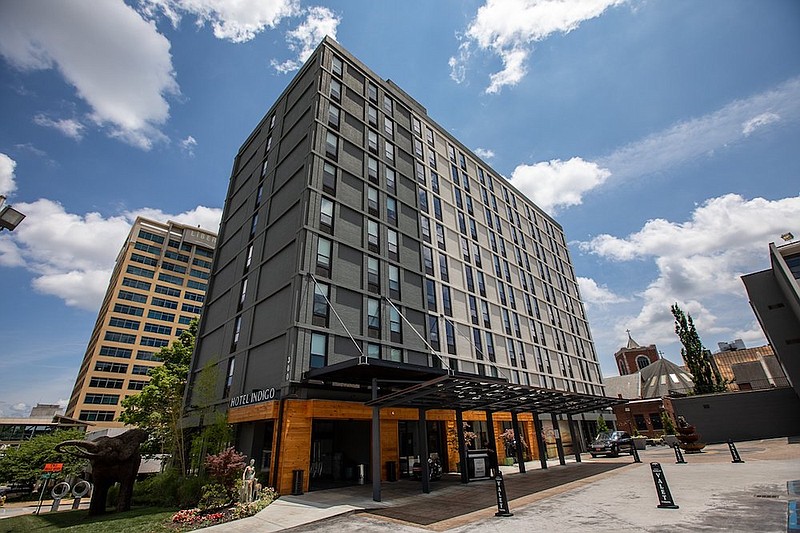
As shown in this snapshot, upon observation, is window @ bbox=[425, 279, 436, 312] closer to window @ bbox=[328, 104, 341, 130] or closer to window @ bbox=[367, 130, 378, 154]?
window @ bbox=[367, 130, 378, 154]

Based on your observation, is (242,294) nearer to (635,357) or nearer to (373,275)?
(373,275)

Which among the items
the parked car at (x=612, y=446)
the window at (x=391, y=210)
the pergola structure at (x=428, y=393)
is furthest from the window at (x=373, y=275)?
the parked car at (x=612, y=446)

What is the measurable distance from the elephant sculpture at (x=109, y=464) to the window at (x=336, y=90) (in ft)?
89.0

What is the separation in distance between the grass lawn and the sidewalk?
3207 millimetres

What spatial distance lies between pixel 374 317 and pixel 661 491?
1794 centimetres

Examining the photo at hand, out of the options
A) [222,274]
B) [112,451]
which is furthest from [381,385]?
[222,274]

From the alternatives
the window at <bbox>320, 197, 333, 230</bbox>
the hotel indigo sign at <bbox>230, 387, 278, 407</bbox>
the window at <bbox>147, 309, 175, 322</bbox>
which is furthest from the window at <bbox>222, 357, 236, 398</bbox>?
the window at <bbox>147, 309, 175, 322</bbox>

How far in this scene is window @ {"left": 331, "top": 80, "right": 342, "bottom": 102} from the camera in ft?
101

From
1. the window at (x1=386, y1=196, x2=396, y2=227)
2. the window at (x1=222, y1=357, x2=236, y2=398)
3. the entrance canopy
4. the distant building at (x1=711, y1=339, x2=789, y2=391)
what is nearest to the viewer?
the entrance canopy

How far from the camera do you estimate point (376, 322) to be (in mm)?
25969

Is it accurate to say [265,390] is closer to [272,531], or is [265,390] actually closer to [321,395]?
[321,395]

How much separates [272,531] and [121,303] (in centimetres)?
8329

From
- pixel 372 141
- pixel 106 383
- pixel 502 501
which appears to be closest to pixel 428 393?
pixel 502 501

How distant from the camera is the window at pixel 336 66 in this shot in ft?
104
